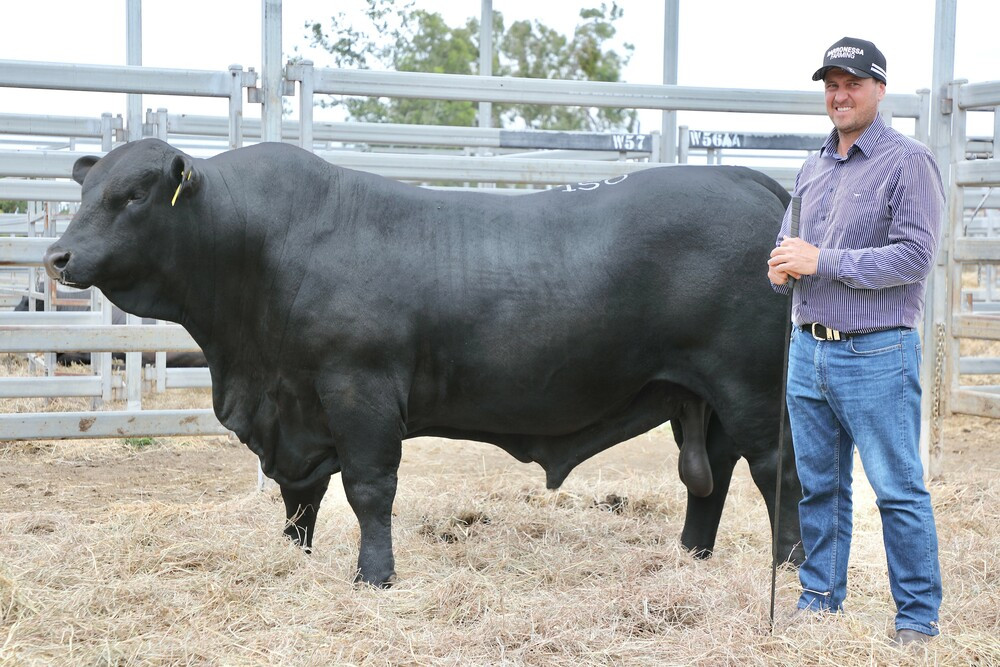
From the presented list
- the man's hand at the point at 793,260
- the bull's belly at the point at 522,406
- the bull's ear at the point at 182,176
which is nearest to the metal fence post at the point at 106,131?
the bull's ear at the point at 182,176

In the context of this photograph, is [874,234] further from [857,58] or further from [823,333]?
[857,58]

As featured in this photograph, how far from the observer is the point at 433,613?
141 inches

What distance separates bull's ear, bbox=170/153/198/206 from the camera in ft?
12.1

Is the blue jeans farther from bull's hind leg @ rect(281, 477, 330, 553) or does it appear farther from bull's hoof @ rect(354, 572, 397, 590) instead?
bull's hind leg @ rect(281, 477, 330, 553)

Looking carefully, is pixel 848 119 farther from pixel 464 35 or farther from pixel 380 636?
pixel 464 35

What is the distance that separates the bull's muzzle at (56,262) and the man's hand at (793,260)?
2.34 m

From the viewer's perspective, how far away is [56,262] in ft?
11.7

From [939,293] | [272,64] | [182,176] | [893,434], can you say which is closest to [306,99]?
[272,64]

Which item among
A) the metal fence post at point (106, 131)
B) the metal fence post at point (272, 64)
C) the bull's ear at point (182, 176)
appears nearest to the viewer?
the bull's ear at point (182, 176)

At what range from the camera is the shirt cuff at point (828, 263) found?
3027 millimetres

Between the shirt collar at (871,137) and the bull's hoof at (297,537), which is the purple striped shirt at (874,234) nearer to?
the shirt collar at (871,137)

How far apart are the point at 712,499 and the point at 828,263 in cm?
163

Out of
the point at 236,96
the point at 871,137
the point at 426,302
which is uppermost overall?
the point at 236,96

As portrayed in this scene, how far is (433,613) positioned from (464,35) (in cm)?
2158
